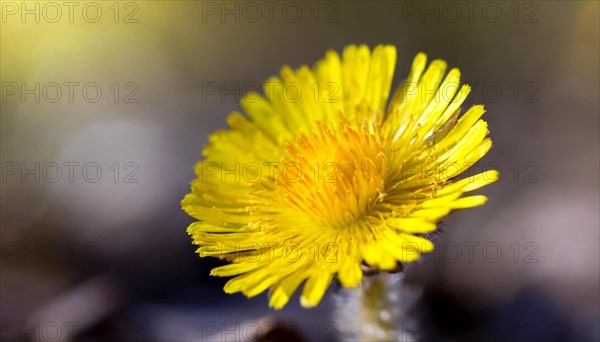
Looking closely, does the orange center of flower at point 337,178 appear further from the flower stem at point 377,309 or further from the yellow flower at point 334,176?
the flower stem at point 377,309

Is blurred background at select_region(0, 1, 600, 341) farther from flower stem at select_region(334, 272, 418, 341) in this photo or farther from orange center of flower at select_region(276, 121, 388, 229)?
orange center of flower at select_region(276, 121, 388, 229)

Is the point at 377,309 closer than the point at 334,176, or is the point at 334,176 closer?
the point at 334,176

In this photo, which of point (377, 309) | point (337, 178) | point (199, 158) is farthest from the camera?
point (199, 158)

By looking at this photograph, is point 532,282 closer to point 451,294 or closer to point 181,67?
point 451,294

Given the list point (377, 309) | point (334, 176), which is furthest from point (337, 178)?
point (377, 309)

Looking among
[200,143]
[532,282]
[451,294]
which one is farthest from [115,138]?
[532,282]

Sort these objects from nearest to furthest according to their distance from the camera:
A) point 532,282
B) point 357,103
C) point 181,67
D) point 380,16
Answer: point 357,103 → point 532,282 → point 380,16 → point 181,67

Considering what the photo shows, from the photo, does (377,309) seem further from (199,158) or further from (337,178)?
(199,158)
